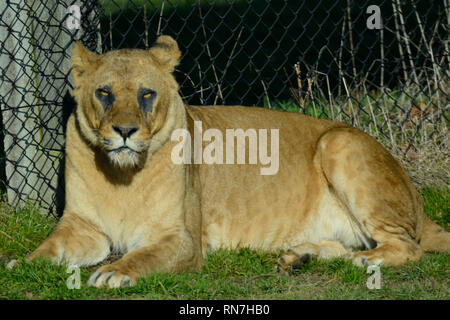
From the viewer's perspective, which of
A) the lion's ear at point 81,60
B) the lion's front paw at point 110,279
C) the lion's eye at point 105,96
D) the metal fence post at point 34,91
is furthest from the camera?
the metal fence post at point 34,91

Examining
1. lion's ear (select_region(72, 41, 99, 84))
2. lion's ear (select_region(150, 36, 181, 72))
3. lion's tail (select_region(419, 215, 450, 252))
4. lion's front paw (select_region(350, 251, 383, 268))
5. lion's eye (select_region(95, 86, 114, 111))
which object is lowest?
lion's front paw (select_region(350, 251, 383, 268))

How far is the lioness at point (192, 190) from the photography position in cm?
399

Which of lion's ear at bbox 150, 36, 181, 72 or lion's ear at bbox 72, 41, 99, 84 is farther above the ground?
lion's ear at bbox 150, 36, 181, 72

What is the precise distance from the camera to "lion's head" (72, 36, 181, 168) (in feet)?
12.6

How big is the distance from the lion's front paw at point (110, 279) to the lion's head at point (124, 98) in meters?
0.58

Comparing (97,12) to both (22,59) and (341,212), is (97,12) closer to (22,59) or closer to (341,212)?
(22,59)

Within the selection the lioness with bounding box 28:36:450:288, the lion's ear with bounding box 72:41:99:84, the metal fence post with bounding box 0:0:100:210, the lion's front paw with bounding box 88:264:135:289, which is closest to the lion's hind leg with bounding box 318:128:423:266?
the lioness with bounding box 28:36:450:288

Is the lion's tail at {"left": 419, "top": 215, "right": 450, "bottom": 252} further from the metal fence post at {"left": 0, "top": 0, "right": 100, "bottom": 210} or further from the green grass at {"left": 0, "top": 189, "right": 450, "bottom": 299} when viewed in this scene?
the metal fence post at {"left": 0, "top": 0, "right": 100, "bottom": 210}

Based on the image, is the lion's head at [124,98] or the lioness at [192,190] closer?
the lion's head at [124,98]

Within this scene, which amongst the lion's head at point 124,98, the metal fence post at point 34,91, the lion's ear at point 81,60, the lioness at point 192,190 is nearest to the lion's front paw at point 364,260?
the lioness at point 192,190

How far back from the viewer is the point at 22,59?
5082mm

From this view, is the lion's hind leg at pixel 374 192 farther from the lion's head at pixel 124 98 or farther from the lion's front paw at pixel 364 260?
the lion's head at pixel 124 98

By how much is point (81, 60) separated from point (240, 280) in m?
1.52

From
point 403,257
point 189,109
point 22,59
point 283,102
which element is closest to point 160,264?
point 189,109
